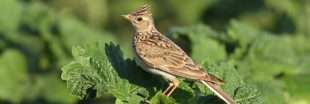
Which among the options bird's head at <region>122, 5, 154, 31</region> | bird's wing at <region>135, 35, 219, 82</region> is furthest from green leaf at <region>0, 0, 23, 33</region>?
bird's wing at <region>135, 35, 219, 82</region>

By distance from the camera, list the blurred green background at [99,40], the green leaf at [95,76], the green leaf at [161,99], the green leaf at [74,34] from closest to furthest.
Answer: the green leaf at [161,99] < the green leaf at [95,76] < the blurred green background at [99,40] < the green leaf at [74,34]

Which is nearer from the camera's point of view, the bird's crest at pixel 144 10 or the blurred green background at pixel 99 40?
the bird's crest at pixel 144 10

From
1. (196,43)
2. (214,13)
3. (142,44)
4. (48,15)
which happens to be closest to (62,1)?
(214,13)

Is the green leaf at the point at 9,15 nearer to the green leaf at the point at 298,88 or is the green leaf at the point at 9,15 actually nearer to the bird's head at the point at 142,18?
the green leaf at the point at 298,88

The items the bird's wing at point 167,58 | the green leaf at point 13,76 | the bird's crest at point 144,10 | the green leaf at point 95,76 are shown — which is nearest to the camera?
the green leaf at point 95,76

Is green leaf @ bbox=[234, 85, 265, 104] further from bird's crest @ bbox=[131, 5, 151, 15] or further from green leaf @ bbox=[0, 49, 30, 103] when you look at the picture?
green leaf @ bbox=[0, 49, 30, 103]

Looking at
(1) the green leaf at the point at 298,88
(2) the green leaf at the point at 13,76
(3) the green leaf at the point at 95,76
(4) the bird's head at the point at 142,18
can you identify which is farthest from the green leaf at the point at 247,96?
(2) the green leaf at the point at 13,76

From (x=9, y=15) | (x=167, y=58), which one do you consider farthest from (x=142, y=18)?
(x=9, y=15)

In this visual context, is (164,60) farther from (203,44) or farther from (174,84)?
(203,44)
